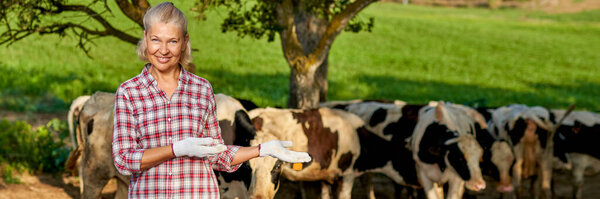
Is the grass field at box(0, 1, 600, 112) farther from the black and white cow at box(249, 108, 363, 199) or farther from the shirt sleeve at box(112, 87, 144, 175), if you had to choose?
the shirt sleeve at box(112, 87, 144, 175)

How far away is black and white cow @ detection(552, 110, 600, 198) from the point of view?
10898mm

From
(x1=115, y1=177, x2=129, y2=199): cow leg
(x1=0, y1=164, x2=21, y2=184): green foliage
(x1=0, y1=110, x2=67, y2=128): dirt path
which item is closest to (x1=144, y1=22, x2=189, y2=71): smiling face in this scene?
(x1=115, y1=177, x2=129, y2=199): cow leg

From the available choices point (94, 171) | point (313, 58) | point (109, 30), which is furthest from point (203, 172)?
point (109, 30)

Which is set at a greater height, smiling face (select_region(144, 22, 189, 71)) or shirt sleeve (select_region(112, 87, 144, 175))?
smiling face (select_region(144, 22, 189, 71))

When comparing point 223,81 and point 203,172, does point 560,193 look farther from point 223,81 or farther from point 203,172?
point 223,81

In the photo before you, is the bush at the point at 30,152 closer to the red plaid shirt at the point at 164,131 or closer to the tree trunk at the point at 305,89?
the tree trunk at the point at 305,89

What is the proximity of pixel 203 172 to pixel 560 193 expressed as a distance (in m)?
10.2

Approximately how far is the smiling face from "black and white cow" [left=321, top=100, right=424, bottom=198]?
6344mm

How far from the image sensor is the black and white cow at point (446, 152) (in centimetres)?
848

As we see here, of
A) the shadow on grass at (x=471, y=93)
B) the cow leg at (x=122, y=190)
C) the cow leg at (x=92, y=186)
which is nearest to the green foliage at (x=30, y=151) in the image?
the cow leg at (x=92, y=186)

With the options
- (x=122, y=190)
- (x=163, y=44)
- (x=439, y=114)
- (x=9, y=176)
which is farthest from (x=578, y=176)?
(x=163, y=44)

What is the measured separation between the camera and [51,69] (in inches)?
1030

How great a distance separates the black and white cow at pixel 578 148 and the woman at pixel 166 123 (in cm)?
893

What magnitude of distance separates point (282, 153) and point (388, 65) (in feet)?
124
